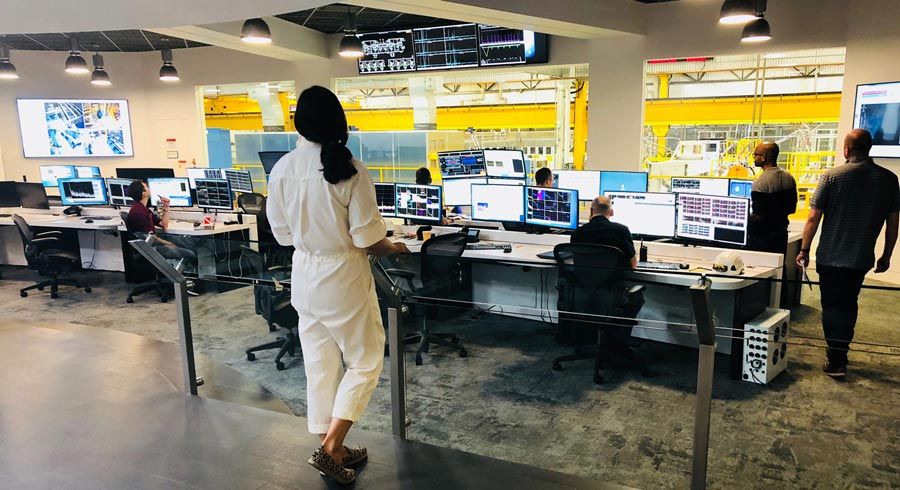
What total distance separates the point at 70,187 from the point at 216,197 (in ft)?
6.91

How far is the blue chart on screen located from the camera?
8.32 meters

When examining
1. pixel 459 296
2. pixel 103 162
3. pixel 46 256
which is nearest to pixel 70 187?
pixel 46 256

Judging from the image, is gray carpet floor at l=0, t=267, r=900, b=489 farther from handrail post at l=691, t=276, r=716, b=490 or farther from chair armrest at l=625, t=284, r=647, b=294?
chair armrest at l=625, t=284, r=647, b=294

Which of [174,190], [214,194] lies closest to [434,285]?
[214,194]

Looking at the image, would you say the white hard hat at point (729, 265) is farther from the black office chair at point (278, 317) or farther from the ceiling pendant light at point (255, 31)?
the ceiling pendant light at point (255, 31)

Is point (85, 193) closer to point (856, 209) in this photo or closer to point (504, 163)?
point (504, 163)

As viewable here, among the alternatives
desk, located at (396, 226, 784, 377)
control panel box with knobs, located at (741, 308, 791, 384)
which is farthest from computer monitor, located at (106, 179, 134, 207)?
control panel box with knobs, located at (741, 308, 791, 384)

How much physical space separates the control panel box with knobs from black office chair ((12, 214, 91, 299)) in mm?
6420

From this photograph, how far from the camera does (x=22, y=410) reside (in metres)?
3.06

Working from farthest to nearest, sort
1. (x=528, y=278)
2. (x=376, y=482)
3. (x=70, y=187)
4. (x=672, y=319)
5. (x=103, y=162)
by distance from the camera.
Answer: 1. (x=103, y=162)
2. (x=70, y=187)
3. (x=528, y=278)
4. (x=672, y=319)
5. (x=376, y=482)

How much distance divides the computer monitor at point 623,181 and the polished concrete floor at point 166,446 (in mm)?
3999

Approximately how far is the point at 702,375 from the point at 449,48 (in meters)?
7.26

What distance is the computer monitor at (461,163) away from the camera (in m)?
6.55

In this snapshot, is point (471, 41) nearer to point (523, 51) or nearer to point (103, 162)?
point (523, 51)
